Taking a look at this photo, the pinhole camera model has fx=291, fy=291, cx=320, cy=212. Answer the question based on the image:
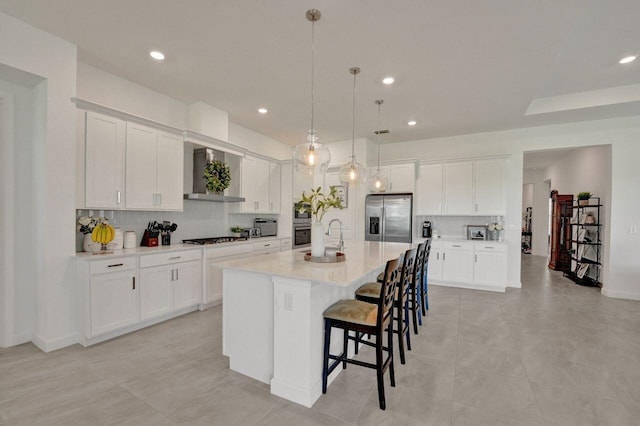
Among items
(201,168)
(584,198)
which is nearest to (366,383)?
(201,168)

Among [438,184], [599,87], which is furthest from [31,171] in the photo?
[599,87]

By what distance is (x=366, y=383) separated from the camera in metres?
2.30

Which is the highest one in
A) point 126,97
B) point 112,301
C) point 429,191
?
point 126,97

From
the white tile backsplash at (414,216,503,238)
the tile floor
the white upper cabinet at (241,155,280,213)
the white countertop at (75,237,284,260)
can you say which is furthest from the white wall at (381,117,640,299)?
the white countertop at (75,237,284,260)

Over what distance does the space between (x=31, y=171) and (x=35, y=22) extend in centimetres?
136

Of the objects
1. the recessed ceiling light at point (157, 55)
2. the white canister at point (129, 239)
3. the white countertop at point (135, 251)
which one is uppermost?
the recessed ceiling light at point (157, 55)

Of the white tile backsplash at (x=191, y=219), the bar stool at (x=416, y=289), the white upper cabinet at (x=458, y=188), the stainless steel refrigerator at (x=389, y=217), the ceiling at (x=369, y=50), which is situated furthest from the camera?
the stainless steel refrigerator at (x=389, y=217)

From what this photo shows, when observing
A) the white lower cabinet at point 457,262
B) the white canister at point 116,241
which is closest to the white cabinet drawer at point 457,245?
the white lower cabinet at point 457,262

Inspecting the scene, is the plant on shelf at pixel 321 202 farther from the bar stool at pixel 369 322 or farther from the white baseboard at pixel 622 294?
the white baseboard at pixel 622 294

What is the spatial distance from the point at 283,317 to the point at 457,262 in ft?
14.0

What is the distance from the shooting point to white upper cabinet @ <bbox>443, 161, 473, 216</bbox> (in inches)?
218

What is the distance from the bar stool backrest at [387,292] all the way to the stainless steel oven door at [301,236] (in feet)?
12.1

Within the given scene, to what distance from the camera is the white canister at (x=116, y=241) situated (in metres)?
3.33

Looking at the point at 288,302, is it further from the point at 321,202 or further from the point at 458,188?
the point at 458,188
